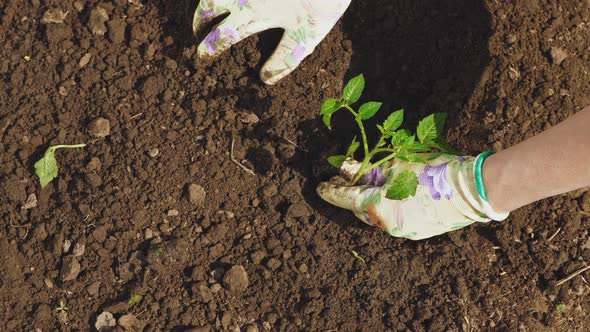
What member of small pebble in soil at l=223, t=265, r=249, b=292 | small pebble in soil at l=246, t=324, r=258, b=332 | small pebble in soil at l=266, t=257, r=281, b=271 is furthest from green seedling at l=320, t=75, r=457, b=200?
small pebble in soil at l=246, t=324, r=258, b=332

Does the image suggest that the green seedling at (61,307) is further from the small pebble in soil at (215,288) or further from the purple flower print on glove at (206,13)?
the purple flower print on glove at (206,13)

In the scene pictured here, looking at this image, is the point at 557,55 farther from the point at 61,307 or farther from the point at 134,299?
the point at 61,307

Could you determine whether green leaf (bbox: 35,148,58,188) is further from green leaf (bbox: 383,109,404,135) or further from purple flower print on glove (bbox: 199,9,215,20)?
green leaf (bbox: 383,109,404,135)

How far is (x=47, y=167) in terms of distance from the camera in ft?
7.72

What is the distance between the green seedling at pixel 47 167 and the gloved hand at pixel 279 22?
68 centimetres

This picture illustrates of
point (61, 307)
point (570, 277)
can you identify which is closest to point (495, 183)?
point (570, 277)

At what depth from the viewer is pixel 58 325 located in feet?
7.46

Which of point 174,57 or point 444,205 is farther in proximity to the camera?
point 174,57

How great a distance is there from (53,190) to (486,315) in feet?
5.44

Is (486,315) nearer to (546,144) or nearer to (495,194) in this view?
(495,194)

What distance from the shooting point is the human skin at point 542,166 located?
1.82 metres

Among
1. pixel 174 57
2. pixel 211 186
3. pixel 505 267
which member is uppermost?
pixel 174 57

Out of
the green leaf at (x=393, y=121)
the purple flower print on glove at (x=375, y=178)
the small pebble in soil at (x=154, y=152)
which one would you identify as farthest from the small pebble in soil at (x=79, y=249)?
the green leaf at (x=393, y=121)

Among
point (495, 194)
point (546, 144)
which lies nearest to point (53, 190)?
point (495, 194)
